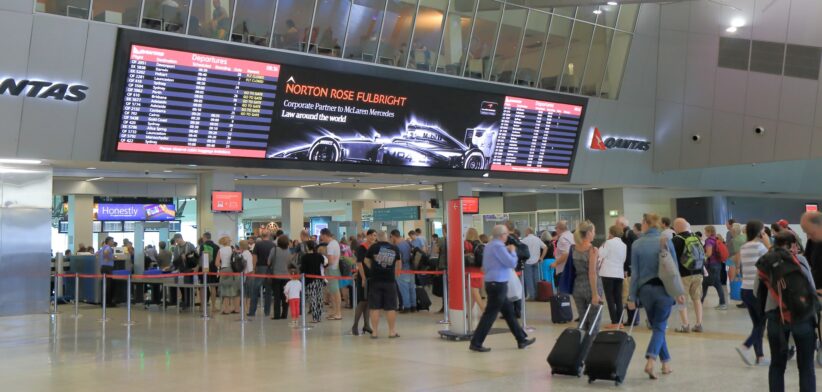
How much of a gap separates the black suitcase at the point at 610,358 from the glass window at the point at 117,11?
10.8 meters

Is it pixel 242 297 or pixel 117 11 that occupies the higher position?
pixel 117 11

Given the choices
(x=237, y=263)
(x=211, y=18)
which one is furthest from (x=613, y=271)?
(x=211, y=18)

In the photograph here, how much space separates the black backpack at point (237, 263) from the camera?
15047 mm

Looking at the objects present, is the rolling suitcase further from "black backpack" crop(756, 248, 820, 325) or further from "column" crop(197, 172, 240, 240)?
"black backpack" crop(756, 248, 820, 325)

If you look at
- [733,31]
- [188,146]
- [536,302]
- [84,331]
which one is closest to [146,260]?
[188,146]

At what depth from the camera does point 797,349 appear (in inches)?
219

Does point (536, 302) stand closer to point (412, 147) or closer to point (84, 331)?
point (412, 147)

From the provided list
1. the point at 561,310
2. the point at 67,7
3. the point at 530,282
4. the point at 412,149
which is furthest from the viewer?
the point at 412,149

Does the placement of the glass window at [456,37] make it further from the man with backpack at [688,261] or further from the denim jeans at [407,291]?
the man with backpack at [688,261]

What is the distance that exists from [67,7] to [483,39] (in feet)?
31.7

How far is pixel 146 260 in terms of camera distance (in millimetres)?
19750

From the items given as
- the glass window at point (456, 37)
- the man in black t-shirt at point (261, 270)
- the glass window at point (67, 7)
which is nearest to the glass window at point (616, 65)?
the glass window at point (456, 37)

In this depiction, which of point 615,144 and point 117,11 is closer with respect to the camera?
point 117,11

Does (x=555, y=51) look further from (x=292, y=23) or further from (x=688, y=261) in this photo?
(x=688, y=261)
